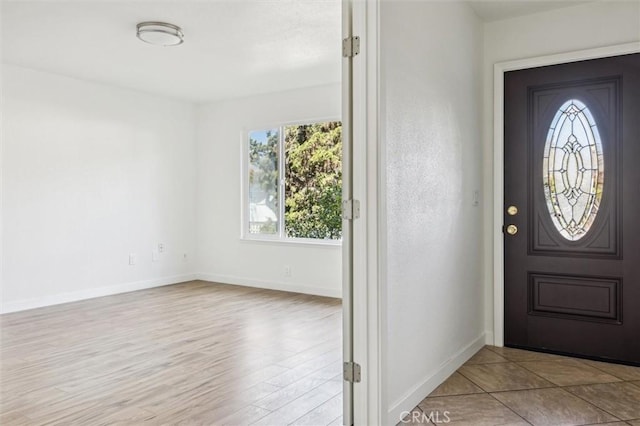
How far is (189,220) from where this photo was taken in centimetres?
681

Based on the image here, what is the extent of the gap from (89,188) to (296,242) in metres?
2.46

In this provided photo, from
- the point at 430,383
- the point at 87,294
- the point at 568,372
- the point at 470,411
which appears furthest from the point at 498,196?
the point at 87,294

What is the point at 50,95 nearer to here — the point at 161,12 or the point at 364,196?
the point at 161,12

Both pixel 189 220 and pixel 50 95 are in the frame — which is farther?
pixel 189 220

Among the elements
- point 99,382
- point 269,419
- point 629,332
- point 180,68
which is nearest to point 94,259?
point 180,68

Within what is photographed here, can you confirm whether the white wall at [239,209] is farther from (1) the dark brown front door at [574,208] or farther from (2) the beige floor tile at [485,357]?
(1) the dark brown front door at [574,208]

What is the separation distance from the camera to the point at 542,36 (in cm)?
348

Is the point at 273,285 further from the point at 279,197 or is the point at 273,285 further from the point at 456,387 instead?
the point at 456,387

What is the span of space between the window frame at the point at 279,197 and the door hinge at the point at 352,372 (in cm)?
329

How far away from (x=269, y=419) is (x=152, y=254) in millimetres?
4340

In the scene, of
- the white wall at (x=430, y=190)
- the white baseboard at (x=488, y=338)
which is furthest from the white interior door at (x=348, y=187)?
the white baseboard at (x=488, y=338)

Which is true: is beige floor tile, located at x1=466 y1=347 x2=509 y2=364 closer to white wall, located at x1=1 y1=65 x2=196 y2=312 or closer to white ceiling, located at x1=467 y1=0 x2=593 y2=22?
white ceiling, located at x1=467 y1=0 x2=593 y2=22

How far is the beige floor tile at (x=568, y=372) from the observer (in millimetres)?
2939

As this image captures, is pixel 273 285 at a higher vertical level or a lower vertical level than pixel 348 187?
lower
